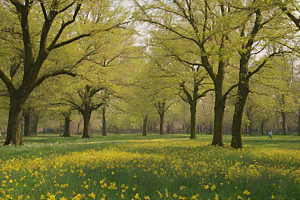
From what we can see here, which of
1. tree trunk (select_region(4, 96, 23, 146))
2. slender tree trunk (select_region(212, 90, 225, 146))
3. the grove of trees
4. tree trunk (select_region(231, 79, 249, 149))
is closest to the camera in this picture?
the grove of trees

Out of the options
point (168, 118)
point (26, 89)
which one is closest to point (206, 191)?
point (26, 89)

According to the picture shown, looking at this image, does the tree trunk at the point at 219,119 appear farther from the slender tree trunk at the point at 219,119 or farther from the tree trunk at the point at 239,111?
the tree trunk at the point at 239,111

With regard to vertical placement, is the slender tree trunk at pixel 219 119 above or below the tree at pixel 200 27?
below

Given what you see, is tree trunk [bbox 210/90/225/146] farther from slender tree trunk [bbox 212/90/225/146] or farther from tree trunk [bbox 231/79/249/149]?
tree trunk [bbox 231/79/249/149]

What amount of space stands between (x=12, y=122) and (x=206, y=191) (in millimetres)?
13003

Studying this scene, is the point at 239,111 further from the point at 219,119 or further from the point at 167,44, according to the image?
the point at 167,44

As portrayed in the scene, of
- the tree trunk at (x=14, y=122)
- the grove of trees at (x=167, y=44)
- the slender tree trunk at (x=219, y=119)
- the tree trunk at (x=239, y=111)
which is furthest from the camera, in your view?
the slender tree trunk at (x=219, y=119)

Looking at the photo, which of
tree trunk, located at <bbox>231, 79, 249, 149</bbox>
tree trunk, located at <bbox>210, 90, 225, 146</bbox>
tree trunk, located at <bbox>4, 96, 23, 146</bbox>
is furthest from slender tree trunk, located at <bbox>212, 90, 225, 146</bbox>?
Answer: tree trunk, located at <bbox>4, 96, 23, 146</bbox>

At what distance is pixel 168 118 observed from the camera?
179ft

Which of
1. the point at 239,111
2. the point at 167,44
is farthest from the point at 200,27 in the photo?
the point at 239,111

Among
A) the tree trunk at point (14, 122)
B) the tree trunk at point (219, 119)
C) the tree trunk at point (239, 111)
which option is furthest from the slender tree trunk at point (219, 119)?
the tree trunk at point (14, 122)

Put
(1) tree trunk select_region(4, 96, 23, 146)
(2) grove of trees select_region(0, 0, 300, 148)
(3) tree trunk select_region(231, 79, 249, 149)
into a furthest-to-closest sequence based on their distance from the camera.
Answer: (1) tree trunk select_region(4, 96, 23, 146)
(3) tree trunk select_region(231, 79, 249, 149)
(2) grove of trees select_region(0, 0, 300, 148)

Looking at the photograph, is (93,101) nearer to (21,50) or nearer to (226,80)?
(21,50)

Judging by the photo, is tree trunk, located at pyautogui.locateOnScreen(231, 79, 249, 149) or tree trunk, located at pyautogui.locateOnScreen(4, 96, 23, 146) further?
tree trunk, located at pyautogui.locateOnScreen(4, 96, 23, 146)
